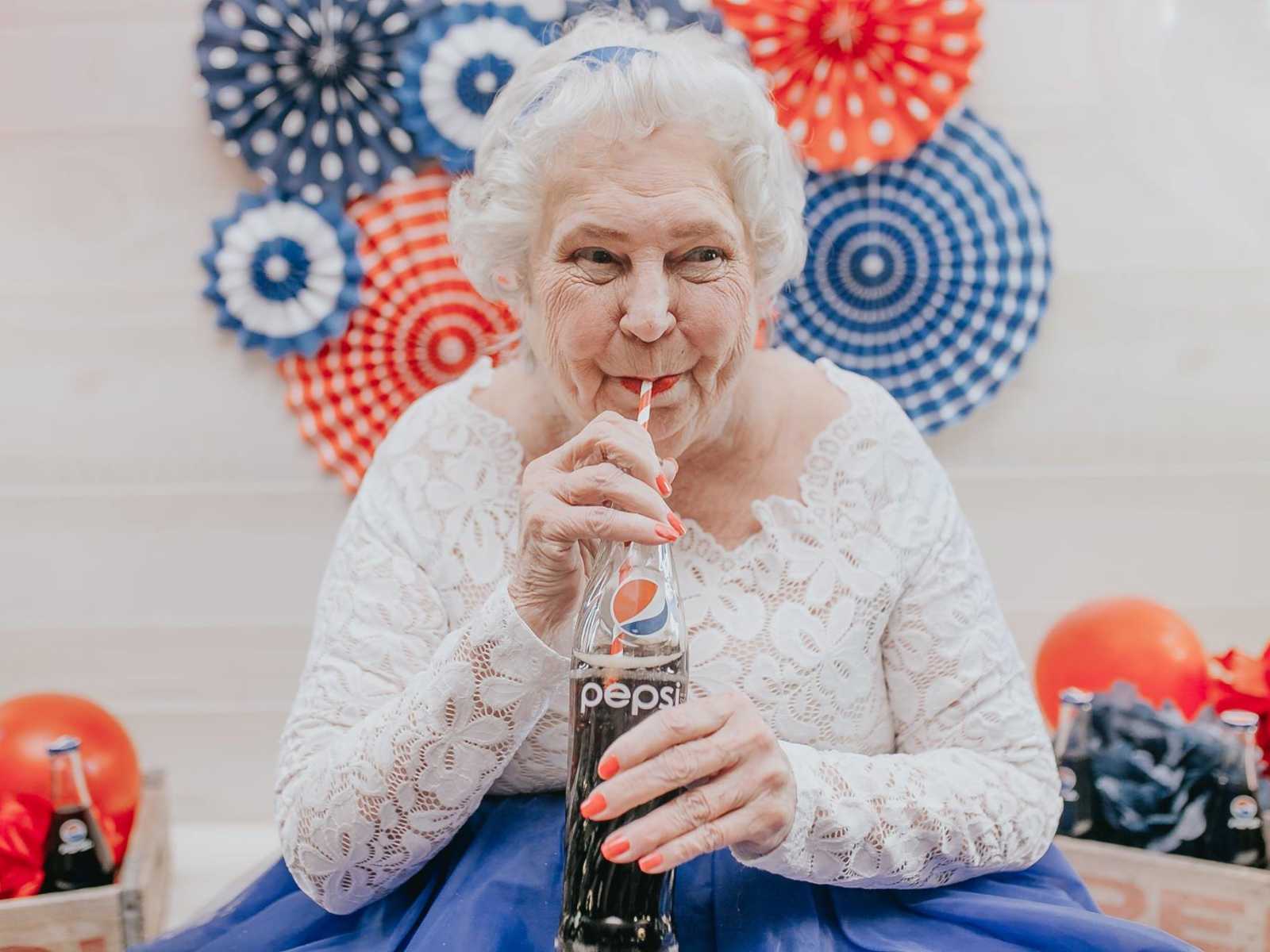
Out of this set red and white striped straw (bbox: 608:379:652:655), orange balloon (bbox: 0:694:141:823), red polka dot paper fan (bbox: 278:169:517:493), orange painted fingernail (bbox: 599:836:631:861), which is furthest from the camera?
red polka dot paper fan (bbox: 278:169:517:493)

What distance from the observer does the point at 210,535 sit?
7.12 ft

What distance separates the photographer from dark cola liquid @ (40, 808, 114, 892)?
1596 millimetres

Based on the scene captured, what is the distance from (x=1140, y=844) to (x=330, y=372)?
1477 millimetres

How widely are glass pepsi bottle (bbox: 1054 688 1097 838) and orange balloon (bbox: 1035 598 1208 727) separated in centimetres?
11

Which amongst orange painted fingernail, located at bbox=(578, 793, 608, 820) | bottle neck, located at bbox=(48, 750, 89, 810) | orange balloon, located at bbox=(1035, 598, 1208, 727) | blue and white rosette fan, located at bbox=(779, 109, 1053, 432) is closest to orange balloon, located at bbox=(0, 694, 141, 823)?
bottle neck, located at bbox=(48, 750, 89, 810)

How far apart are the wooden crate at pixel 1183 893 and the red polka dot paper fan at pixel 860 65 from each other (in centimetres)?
114

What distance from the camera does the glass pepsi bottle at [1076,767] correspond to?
1.67 metres

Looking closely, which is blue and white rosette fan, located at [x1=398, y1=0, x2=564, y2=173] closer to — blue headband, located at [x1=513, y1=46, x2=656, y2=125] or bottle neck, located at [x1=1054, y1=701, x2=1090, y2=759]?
blue headband, located at [x1=513, y1=46, x2=656, y2=125]

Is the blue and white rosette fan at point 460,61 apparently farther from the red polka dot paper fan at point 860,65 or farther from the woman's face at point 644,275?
the woman's face at point 644,275

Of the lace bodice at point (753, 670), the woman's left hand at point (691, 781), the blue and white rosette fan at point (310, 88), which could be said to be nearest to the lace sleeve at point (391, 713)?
the lace bodice at point (753, 670)

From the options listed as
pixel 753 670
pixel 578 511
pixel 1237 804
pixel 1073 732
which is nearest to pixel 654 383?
pixel 578 511

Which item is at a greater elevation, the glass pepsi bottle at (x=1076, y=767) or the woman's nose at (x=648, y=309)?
the woman's nose at (x=648, y=309)

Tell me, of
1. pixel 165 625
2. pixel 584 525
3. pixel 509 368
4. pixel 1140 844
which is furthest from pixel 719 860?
pixel 165 625

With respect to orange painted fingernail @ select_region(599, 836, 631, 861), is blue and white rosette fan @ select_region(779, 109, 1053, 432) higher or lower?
higher
